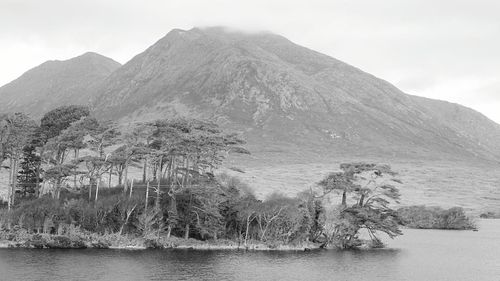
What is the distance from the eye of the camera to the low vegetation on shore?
300ft

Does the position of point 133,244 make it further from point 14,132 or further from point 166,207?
point 14,132

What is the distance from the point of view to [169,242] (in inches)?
3583

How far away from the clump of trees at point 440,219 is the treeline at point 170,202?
242ft

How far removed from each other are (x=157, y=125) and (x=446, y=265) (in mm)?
52190

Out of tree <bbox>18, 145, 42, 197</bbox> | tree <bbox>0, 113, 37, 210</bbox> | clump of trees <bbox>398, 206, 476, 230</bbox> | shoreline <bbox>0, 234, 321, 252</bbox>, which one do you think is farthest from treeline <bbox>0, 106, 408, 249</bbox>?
clump of trees <bbox>398, 206, 476, 230</bbox>

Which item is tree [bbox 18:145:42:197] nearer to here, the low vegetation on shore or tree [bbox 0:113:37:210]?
the low vegetation on shore

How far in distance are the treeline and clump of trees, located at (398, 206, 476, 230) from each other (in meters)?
73.8

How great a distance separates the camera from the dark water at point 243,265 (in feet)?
219

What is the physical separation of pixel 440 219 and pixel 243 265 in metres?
112

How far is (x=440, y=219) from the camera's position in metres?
172

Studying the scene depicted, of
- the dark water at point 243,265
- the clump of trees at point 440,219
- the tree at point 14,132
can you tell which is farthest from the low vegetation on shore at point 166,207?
the clump of trees at point 440,219

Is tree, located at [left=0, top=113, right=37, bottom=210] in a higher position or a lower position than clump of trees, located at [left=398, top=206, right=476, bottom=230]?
higher


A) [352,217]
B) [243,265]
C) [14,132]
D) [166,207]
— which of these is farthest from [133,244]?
[352,217]

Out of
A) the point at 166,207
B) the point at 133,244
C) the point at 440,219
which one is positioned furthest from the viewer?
the point at 440,219
